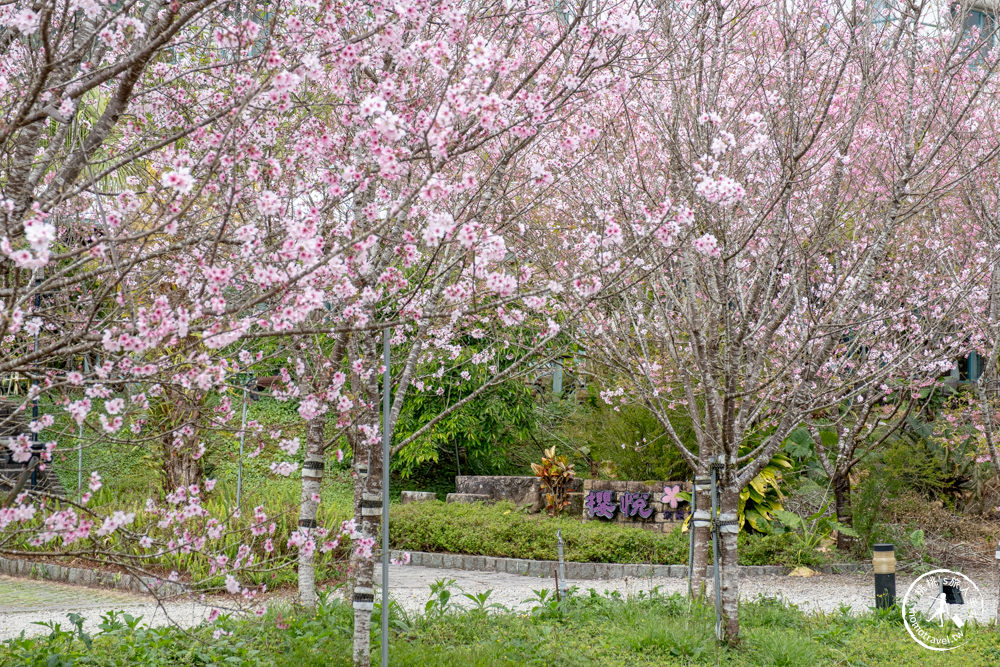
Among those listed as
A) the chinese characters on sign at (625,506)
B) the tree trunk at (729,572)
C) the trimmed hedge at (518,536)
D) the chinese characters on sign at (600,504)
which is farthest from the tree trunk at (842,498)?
the tree trunk at (729,572)

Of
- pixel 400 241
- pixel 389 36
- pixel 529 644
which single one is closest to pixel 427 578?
pixel 529 644

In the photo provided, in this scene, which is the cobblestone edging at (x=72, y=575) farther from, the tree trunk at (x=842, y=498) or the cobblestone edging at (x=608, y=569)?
the tree trunk at (x=842, y=498)

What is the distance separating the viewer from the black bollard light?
7.36 meters

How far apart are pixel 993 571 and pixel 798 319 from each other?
5.42 m

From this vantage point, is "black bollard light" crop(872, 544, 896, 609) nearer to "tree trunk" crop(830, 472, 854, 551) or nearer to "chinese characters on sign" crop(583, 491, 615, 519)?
"tree trunk" crop(830, 472, 854, 551)

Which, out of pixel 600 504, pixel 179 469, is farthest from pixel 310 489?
pixel 600 504

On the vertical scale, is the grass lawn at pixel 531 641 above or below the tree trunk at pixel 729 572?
below

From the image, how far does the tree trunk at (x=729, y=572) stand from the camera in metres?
5.76

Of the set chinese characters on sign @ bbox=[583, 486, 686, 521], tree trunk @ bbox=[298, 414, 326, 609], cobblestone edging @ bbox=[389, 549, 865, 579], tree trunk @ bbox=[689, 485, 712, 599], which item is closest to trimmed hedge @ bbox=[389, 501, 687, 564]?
cobblestone edging @ bbox=[389, 549, 865, 579]

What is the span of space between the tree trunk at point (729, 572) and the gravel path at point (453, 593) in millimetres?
1504

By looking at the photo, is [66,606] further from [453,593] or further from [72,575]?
[453,593]

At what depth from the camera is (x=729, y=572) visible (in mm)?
5738

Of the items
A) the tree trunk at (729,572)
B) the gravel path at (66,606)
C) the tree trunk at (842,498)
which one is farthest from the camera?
the tree trunk at (842,498)

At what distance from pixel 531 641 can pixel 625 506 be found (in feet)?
18.4
